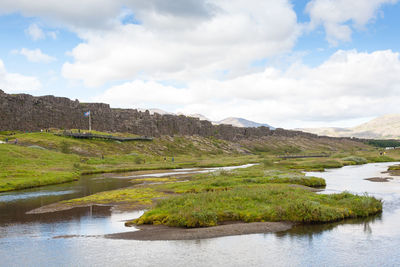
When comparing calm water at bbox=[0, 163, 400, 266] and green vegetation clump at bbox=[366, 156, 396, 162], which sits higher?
green vegetation clump at bbox=[366, 156, 396, 162]

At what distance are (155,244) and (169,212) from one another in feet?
25.5

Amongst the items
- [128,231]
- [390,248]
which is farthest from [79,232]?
[390,248]

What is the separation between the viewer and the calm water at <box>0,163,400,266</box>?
2427 cm

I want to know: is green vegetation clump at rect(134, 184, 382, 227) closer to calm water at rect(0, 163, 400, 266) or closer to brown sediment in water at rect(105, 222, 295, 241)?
brown sediment in water at rect(105, 222, 295, 241)

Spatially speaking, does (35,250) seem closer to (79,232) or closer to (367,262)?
(79,232)

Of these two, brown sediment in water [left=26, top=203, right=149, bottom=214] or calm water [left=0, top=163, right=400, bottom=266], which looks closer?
calm water [left=0, top=163, right=400, bottom=266]

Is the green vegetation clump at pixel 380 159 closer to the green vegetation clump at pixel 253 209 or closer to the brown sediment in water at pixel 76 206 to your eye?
the green vegetation clump at pixel 253 209

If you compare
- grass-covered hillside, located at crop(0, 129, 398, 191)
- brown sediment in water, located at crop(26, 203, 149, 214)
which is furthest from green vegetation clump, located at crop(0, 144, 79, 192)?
brown sediment in water, located at crop(26, 203, 149, 214)

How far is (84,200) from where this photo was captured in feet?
163

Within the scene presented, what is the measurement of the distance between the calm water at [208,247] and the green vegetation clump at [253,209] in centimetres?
164

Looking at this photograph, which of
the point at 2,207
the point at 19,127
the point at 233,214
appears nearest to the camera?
the point at 233,214

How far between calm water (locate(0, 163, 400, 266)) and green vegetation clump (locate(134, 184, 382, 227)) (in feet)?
5.37

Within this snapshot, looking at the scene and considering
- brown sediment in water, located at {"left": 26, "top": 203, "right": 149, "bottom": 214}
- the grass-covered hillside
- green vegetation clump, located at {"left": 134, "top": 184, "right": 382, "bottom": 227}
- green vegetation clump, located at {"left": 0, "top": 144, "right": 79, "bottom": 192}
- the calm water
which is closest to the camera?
the calm water

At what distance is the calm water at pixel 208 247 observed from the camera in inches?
955
